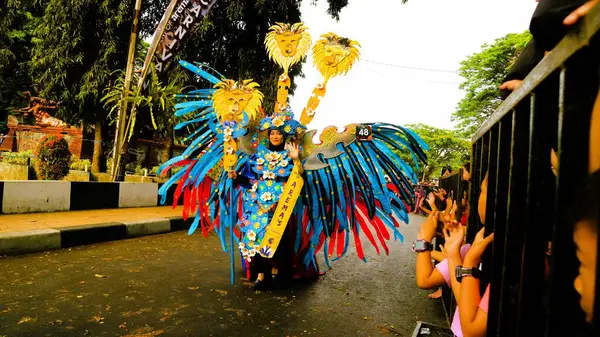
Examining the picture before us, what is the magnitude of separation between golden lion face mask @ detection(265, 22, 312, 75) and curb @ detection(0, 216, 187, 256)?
3.26 meters

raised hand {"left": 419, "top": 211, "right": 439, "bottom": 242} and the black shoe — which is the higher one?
raised hand {"left": 419, "top": 211, "right": 439, "bottom": 242}

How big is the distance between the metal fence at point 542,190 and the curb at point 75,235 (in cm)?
457

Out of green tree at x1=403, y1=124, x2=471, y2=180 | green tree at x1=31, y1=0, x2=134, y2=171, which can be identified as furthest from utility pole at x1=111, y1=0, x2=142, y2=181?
green tree at x1=403, y1=124, x2=471, y2=180

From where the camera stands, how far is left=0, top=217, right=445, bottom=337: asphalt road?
248 cm

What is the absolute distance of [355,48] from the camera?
157 inches

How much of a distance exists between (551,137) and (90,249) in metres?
4.90

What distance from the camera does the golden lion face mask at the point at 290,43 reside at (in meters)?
4.14

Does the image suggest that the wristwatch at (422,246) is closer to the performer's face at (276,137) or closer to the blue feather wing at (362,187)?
the blue feather wing at (362,187)

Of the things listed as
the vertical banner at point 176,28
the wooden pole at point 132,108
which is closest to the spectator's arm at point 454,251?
the wooden pole at point 132,108

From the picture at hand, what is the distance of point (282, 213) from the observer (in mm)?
3523

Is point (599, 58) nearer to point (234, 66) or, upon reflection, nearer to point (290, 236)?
point (290, 236)

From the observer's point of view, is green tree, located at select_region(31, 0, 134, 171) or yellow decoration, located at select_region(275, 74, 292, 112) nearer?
yellow decoration, located at select_region(275, 74, 292, 112)

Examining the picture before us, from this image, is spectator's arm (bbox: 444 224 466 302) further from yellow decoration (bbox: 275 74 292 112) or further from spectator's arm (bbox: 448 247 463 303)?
yellow decoration (bbox: 275 74 292 112)

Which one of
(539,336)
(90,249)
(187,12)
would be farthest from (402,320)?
(187,12)
